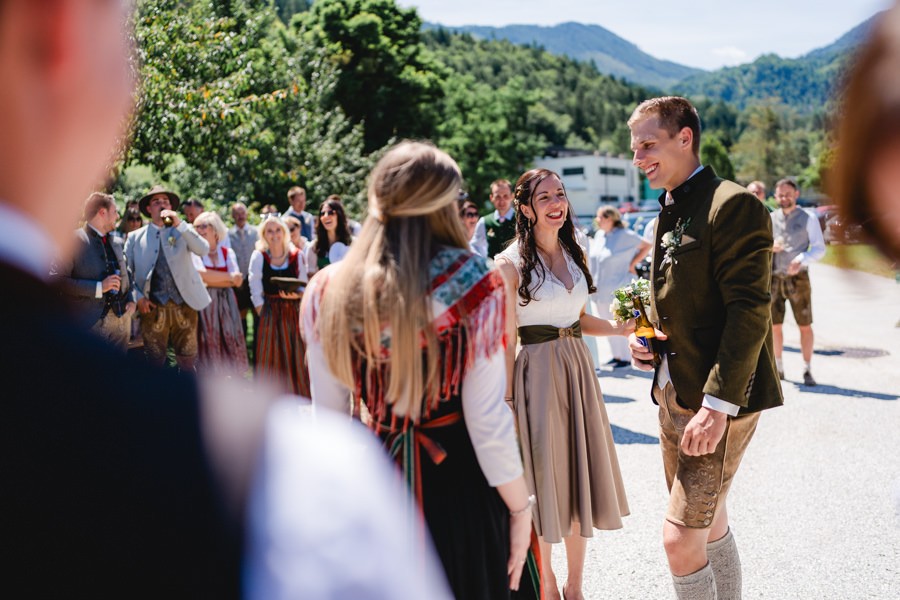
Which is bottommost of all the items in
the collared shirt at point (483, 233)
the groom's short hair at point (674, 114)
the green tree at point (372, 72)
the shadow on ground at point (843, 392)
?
the shadow on ground at point (843, 392)

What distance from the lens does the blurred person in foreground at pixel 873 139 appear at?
0.98 m

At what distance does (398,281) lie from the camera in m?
2.23

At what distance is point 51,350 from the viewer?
2.09ft

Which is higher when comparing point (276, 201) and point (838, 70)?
point (838, 70)

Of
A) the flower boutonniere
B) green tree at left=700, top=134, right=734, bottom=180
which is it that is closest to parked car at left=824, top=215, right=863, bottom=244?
the flower boutonniere

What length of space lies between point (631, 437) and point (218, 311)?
16.6 ft

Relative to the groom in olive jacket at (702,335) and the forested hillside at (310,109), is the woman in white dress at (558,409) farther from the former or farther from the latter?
the forested hillside at (310,109)

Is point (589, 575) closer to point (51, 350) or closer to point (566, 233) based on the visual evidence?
point (566, 233)

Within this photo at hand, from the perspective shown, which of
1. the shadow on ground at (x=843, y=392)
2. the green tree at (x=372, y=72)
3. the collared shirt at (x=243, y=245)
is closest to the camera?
the shadow on ground at (x=843, y=392)

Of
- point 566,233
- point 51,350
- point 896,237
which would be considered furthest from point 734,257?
point 51,350

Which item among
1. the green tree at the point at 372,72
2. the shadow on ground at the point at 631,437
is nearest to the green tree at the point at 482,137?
the green tree at the point at 372,72

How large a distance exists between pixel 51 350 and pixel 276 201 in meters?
25.8

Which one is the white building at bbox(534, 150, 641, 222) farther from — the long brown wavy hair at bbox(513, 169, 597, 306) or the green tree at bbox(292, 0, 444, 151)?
the long brown wavy hair at bbox(513, 169, 597, 306)

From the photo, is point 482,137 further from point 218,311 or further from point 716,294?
point 716,294
